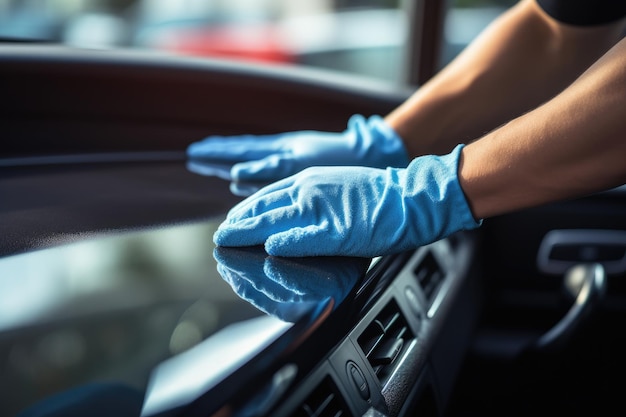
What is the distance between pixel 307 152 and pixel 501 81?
36 centimetres

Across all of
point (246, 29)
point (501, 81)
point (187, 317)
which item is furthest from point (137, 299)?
point (246, 29)

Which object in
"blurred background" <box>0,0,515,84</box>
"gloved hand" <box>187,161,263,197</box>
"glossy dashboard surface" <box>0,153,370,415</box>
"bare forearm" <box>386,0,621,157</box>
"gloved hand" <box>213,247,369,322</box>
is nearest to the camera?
"glossy dashboard surface" <box>0,153,370,415</box>

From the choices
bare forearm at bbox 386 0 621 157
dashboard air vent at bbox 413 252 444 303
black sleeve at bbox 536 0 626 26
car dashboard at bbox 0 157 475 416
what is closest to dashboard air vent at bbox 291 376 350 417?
car dashboard at bbox 0 157 475 416

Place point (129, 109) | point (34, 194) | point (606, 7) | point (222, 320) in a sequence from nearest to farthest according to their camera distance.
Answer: point (222, 320), point (34, 194), point (606, 7), point (129, 109)

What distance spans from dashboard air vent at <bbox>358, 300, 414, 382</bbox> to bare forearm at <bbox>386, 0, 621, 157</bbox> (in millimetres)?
381

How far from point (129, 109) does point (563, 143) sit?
96 cm

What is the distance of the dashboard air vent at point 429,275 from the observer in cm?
112

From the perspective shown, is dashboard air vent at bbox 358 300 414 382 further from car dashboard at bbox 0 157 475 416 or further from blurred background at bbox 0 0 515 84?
blurred background at bbox 0 0 515 84

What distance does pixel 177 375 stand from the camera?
605mm

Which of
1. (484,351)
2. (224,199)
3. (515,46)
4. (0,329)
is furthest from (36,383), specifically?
(484,351)

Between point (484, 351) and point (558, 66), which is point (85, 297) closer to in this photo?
point (558, 66)

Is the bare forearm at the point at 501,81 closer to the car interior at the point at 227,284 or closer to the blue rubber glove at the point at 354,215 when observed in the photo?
the car interior at the point at 227,284

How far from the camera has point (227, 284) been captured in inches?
30.5

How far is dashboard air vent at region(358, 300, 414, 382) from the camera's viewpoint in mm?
812
